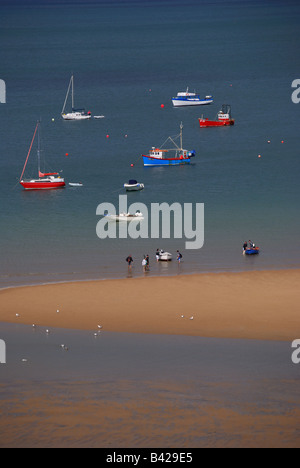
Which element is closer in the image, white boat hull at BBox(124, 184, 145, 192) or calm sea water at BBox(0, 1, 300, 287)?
calm sea water at BBox(0, 1, 300, 287)

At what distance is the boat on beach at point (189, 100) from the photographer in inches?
3898

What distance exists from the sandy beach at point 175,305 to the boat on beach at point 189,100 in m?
57.2

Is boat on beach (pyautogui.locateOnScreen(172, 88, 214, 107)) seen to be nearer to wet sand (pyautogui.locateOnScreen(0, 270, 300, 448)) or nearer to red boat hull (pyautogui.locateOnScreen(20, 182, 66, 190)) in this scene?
red boat hull (pyautogui.locateOnScreen(20, 182, 66, 190))

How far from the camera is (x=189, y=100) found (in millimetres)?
99312

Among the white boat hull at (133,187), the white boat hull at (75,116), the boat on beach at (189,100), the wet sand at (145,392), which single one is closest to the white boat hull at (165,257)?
the wet sand at (145,392)

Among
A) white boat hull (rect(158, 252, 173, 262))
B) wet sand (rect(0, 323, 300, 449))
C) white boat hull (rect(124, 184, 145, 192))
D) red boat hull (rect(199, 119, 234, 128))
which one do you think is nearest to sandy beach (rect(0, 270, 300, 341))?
wet sand (rect(0, 323, 300, 449))

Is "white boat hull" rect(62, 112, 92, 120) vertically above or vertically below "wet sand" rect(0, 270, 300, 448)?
above

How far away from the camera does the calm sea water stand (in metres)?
48.0

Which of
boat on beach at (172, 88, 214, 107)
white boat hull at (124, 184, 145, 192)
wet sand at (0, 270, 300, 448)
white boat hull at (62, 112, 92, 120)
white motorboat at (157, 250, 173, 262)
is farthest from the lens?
boat on beach at (172, 88, 214, 107)

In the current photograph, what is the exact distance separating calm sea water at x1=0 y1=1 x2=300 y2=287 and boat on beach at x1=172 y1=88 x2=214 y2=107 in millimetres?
1210

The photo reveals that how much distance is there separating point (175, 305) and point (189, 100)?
63.3 meters

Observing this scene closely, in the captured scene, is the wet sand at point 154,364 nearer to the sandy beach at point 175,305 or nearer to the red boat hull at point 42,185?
the sandy beach at point 175,305

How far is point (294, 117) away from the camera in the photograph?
91.4 metres
